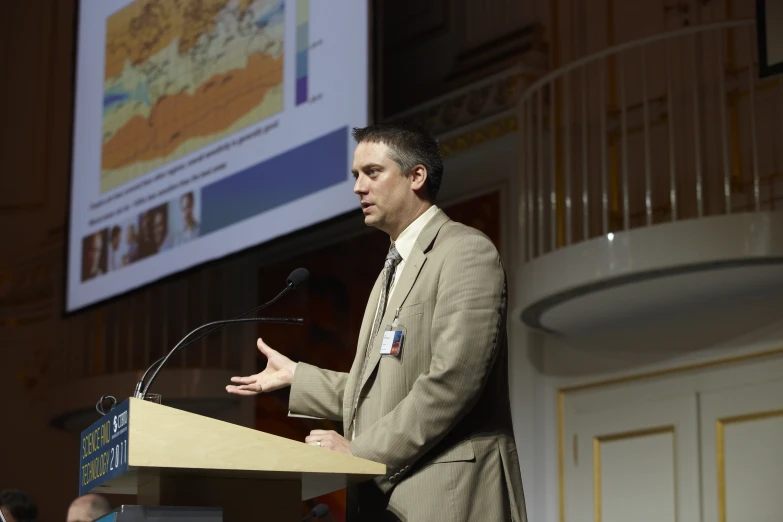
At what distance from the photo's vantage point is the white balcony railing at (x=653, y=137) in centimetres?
501

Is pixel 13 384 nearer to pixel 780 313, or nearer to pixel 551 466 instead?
pixel 551 466

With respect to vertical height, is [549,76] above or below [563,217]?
above

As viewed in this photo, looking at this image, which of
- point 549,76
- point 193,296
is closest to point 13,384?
point 193,296

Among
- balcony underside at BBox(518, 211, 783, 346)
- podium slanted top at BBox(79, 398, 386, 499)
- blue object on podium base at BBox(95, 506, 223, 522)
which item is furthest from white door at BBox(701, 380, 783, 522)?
blue object on podium base at BBox(95, 506, 223, 522)

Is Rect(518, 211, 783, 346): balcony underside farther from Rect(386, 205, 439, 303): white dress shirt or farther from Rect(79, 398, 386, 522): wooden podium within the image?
Rect(79, 398, 386, 522): wooden podium

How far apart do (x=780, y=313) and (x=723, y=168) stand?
2.26 feet

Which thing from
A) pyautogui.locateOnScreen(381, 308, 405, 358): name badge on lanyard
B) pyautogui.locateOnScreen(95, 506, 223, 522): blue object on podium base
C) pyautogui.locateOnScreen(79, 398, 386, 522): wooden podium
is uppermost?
pyautogui.locateOnScreen(381, 308, 405, 358): name badge on lanyard

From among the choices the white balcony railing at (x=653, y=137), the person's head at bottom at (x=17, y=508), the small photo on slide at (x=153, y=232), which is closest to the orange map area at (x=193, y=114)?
the small photo on slide at (x=153, y=232)

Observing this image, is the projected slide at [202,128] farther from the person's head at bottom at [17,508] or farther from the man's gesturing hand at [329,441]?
the man's gesturing hand at [329,441]

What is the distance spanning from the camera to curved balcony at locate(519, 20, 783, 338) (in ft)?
15.2

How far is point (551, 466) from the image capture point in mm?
5738

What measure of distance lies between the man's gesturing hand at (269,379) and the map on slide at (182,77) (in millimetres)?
2930

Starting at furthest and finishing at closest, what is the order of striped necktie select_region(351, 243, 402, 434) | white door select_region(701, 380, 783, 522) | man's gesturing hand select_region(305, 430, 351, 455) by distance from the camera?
white door select_region(701, 380, 783, 522)
striped necktie select_region(351, 243, 402, 434)
man's gesturing hand select_region(305, 430, 351, 455)

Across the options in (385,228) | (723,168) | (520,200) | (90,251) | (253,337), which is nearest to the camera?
(385,228)
